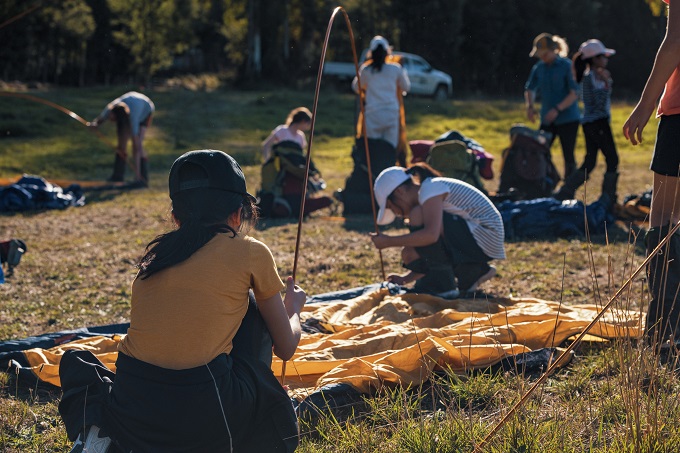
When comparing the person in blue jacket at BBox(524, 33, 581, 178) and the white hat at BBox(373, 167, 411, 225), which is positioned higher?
the person in blue jacket at BBox(524, 33, 581, 178)

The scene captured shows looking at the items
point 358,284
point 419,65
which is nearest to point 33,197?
point 358,284

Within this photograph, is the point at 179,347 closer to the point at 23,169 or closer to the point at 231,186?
the point at 231,186

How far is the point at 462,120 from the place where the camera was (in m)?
22.4

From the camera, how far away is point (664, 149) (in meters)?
3.62

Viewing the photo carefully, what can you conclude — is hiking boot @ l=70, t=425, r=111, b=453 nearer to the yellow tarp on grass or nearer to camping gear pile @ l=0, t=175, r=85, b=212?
the yellow tarp on grass

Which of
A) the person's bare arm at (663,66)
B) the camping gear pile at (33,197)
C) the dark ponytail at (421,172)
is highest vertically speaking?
the person's bare arm at (663,66)

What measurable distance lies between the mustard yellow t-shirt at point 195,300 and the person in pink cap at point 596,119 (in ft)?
21.3

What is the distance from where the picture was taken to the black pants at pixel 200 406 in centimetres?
272

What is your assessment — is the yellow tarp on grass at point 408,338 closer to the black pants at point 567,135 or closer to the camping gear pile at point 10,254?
the camping gear pile at point 10,254

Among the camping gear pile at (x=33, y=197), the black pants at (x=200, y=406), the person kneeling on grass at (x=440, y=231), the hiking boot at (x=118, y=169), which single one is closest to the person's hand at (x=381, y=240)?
the person kneeling on grass at (x=440, y=231)

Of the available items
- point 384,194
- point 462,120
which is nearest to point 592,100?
point 384,194

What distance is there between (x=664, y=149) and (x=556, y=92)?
576 centimetres

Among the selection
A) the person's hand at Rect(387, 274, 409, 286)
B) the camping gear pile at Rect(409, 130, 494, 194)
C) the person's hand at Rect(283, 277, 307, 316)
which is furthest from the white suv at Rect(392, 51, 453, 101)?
the person's hand at Rect(283, 277, 307, 316)

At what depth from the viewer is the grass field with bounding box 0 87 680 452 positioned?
9.70ft
